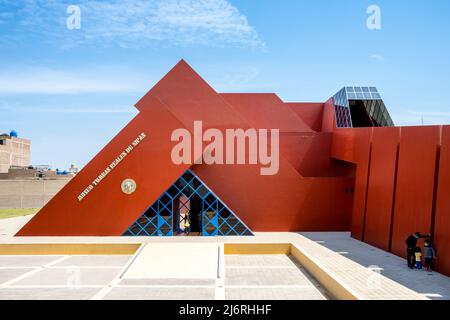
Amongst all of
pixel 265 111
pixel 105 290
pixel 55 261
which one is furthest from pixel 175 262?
pixel 265 111

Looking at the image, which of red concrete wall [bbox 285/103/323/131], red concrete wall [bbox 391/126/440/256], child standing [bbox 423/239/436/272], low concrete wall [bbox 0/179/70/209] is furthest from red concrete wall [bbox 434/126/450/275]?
low concrete wall [bbox 0/179/70/209]

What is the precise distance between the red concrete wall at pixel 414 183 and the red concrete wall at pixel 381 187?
52 centimetres

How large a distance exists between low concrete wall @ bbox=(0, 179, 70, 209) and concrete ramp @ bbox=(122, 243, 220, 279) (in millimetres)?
26245

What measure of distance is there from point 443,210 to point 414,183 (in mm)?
2079

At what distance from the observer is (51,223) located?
750 inches

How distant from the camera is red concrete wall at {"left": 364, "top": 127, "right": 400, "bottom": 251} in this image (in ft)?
53.1

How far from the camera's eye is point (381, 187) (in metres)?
17.2

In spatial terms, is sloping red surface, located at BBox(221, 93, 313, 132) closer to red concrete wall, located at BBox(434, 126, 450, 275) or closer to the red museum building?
the red museum building

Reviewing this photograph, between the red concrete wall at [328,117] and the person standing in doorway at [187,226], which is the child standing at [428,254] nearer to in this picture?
the person standing in doorway at [187,226]

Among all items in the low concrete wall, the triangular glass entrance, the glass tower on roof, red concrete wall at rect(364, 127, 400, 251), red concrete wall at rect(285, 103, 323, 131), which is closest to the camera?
red concrete wall at rect(364, 127, 400, 251)

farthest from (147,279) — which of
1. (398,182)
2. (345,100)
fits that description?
(345,100)

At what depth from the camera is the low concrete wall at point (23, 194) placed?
37656 millimetres

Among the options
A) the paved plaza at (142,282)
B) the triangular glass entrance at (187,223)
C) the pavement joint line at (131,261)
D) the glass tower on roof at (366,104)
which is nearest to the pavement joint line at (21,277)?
the paved plaza at (142,282)

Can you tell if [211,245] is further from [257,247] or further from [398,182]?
[398,182]
